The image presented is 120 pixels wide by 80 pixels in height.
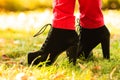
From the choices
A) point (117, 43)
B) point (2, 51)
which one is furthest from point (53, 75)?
point (117, 43)

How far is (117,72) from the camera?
3.12 metres

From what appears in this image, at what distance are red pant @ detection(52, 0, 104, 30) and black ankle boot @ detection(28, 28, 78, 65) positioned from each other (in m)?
0.05

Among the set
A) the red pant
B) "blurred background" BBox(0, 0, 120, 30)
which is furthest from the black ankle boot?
"blurred background" BBox(0, 0, 120, 30)

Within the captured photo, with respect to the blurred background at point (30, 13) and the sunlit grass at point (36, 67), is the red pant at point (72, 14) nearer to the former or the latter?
the sunlit grass at point (36, 67)

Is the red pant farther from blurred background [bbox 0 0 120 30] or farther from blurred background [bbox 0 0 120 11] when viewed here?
blurred background [bbox 0 0 120 11]

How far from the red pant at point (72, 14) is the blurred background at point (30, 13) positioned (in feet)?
9.04

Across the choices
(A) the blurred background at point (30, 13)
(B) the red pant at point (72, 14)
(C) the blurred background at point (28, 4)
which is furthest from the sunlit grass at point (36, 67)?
(C) the blurred background at point (28, 4)

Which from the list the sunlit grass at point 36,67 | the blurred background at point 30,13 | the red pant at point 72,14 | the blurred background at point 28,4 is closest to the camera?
the sunlit grass at point 36,67

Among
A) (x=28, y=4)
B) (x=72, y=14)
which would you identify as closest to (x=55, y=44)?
(x=72, y=14)

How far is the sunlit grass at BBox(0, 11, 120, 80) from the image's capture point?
2.81m

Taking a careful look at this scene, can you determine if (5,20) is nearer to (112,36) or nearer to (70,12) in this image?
(112,36)

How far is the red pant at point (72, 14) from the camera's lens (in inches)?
121

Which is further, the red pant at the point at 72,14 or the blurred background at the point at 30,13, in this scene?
the blurred background at the point at 30,13

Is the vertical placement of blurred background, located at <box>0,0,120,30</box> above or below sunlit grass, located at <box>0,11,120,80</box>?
below
